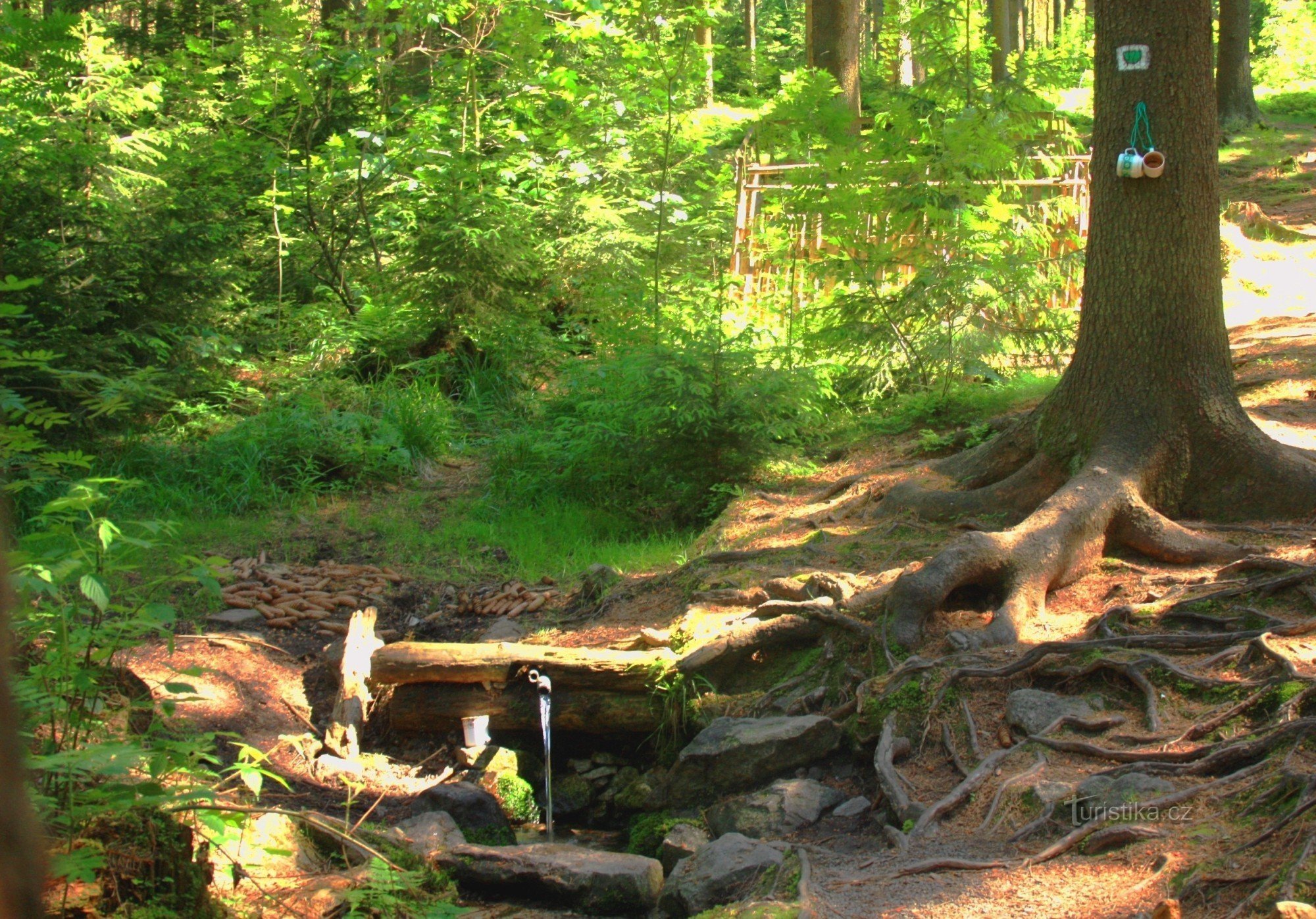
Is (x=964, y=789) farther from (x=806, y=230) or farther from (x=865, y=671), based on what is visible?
(x=806, y=230)

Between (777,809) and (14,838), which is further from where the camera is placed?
(777,809)

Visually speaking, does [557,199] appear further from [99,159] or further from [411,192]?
[99,159]

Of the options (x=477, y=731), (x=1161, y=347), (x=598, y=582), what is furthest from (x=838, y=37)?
(x=477, y=731)

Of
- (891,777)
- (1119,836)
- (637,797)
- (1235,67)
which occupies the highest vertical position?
(1235,67)

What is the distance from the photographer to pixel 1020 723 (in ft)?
14.3

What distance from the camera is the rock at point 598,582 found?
7391mm

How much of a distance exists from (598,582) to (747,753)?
277 centimetres

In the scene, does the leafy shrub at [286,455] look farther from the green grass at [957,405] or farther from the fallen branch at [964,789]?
the fallen branch at [964,789]

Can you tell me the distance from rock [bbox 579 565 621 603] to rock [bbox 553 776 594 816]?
1.70 m

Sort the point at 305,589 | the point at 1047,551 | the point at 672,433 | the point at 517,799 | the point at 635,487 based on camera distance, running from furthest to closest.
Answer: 1. the point at 635,487
2. the point at 672,433
3. the point at 305,589
4. the point at 517,799
5. the point at 1047,551

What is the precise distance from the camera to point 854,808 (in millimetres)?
4445

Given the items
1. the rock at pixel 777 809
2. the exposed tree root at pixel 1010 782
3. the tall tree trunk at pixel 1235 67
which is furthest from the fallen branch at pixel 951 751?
the tall tree trunk at pixel 1235 67

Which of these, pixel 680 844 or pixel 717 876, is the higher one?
pixel 717 876

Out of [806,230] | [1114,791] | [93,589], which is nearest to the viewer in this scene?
[93,589]
